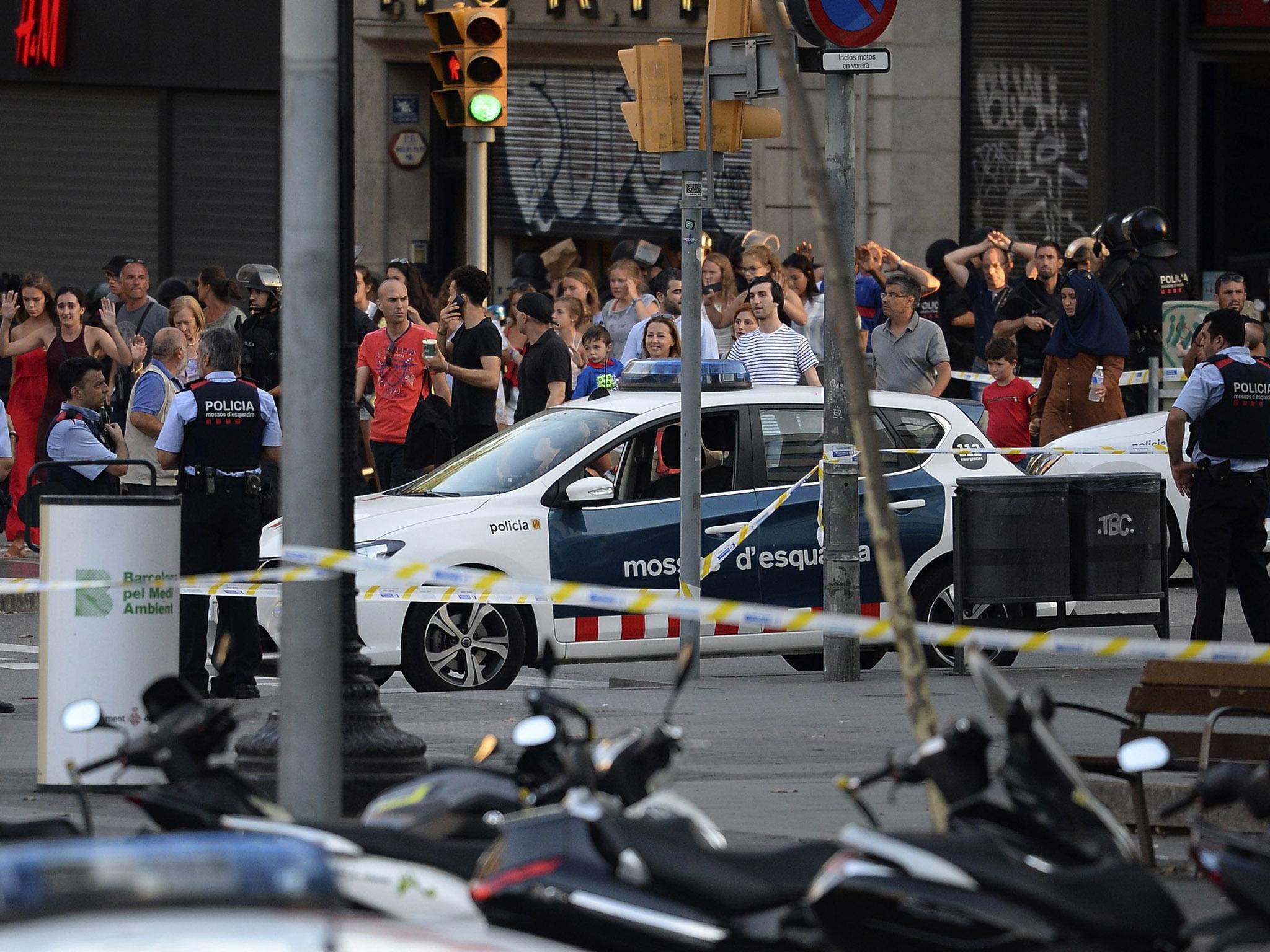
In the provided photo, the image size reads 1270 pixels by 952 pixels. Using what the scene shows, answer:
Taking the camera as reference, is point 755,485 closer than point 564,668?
Yes

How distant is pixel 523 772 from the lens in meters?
4.96

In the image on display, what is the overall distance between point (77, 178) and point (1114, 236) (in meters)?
12.8

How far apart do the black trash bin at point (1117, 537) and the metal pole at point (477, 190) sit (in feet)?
18.7

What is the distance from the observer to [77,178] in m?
26.1

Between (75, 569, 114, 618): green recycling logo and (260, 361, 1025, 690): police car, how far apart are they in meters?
2.88

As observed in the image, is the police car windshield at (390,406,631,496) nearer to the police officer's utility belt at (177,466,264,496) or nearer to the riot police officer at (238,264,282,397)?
the police officer's utility belt at (177,466,264,496)

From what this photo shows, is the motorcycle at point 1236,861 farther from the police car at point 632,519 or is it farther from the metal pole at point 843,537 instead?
the police car at point 632,519

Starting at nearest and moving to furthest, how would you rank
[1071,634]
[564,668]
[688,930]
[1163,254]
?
[688,930]
[564,668]
[1071,634]
[1163,254]

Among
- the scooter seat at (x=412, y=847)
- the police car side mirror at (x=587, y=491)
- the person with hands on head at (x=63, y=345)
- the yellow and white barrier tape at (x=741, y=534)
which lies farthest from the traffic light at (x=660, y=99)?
the scooter seat at (x=412, y=847)

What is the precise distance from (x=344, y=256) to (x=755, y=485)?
188 inches

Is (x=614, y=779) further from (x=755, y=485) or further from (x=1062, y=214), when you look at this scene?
(x=1062, y=214)

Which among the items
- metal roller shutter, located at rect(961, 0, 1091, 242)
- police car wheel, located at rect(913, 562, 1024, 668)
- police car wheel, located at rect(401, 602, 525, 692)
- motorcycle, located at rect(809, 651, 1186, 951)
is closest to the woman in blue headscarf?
police car wheel, located at rect(913, 562, 1024, 668)

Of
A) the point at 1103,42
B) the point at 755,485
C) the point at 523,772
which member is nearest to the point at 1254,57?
the point at 1103,42

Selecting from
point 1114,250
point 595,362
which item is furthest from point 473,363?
point 1114,250
